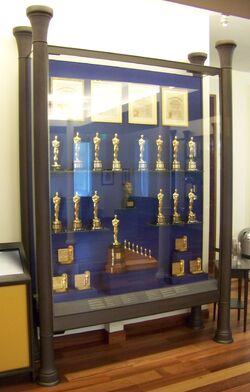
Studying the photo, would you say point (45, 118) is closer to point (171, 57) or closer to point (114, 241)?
point (114, 241)

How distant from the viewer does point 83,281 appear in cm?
305

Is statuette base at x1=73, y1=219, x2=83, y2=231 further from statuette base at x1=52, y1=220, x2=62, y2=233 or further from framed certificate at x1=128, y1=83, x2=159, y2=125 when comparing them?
framed certificate at x1=128, y1=83, x2=159, y2=125

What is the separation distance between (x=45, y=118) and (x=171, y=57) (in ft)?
5.27

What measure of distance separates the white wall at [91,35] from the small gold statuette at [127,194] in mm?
876

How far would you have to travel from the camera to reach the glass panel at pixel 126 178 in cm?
297

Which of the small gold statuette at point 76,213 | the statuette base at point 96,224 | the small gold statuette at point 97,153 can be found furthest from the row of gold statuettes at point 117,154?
the statuette base at point 96,224

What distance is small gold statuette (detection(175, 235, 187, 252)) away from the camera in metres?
3.51

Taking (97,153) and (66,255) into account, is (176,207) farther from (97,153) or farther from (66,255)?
(66,255)

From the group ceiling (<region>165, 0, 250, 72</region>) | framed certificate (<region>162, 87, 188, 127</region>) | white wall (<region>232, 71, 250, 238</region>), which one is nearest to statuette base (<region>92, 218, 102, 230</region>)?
framed certificate (<region>162, 87, 188, 127</region>)

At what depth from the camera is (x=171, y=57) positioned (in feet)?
11.6

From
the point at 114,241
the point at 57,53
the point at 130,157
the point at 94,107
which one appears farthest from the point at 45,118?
the point at 114,241

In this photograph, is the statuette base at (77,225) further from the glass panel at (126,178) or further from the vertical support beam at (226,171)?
the vertical support beam at (226,171)

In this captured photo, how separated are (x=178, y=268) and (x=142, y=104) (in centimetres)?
146

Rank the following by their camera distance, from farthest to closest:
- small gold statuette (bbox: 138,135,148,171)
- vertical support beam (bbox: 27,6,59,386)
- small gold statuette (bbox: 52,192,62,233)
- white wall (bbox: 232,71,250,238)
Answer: white wall (bbox: 232,71,250,238) → small gold statuette (bbox: 138,135,148,171) → small gold statuette (bbox: 52,192,62,233) → vertical support beam (bbox: 27,6,59,386)
